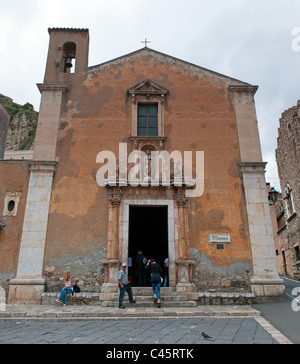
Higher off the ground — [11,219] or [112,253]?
[11,219]

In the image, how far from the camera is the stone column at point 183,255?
1048cm

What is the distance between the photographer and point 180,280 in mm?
10680

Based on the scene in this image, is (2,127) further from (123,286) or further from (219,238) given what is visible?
(219,238)

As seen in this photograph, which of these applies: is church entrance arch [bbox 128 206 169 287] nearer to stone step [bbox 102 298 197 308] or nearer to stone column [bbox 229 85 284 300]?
stone column [bbox 229 85 284 300]

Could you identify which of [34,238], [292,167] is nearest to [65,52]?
[34,238]

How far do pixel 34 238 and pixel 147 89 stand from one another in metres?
7.43

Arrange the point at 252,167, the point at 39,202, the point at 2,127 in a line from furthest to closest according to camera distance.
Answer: the point at 2,127
the point at 252,167
the point at 39,202

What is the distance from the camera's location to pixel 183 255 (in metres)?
10.9

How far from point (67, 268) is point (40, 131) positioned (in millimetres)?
5477

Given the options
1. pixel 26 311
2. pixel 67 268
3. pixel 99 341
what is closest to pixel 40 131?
pixel 67 268

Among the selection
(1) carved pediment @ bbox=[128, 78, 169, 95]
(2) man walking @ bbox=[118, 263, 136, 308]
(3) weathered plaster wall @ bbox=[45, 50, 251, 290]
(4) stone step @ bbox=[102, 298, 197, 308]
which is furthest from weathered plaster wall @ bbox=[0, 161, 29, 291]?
(1) carved pediment @ bbox=[128, 78, 169, 95]

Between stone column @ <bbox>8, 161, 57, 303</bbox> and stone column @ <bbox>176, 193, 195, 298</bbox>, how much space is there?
4.65 metres

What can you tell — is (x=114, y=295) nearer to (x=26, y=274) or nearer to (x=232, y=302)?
(x=26, y=274)
